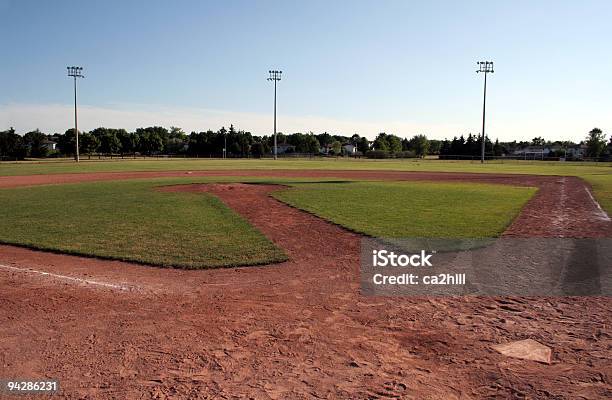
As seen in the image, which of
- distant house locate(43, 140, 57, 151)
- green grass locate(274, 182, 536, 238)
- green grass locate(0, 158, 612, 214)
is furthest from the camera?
distant house locate(43, 140, 57, 151)

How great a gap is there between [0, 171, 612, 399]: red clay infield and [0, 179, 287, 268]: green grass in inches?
34.3

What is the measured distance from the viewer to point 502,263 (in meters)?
8.02

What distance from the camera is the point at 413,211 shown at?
1417 centimetres

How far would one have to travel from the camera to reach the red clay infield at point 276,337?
3959mm

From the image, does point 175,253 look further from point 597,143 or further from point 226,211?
point 597,143

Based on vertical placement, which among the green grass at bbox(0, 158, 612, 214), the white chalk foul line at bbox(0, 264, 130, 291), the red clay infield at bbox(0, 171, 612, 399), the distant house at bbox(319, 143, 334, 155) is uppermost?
the distant house at bbox(319, 143, 334, 155)

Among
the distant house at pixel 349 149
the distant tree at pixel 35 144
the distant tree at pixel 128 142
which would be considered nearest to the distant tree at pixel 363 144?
the distant house at pixel 349 149

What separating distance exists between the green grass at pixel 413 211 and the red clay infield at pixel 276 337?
3665mm

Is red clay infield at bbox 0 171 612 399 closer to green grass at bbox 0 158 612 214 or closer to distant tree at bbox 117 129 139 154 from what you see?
green grass at bbox 0 158 612 214

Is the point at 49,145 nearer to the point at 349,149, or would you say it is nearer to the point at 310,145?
the point at 310,145

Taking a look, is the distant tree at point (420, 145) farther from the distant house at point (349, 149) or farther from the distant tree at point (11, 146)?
the distant tree at point (11, 146)

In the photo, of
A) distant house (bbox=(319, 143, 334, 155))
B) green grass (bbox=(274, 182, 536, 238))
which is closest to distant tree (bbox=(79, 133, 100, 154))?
green grass (bbox=(274, 182, 536, 238))

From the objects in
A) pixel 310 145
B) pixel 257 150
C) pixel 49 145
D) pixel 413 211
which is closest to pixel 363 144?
pixel 310 145

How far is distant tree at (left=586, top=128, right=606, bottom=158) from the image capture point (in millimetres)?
98181
